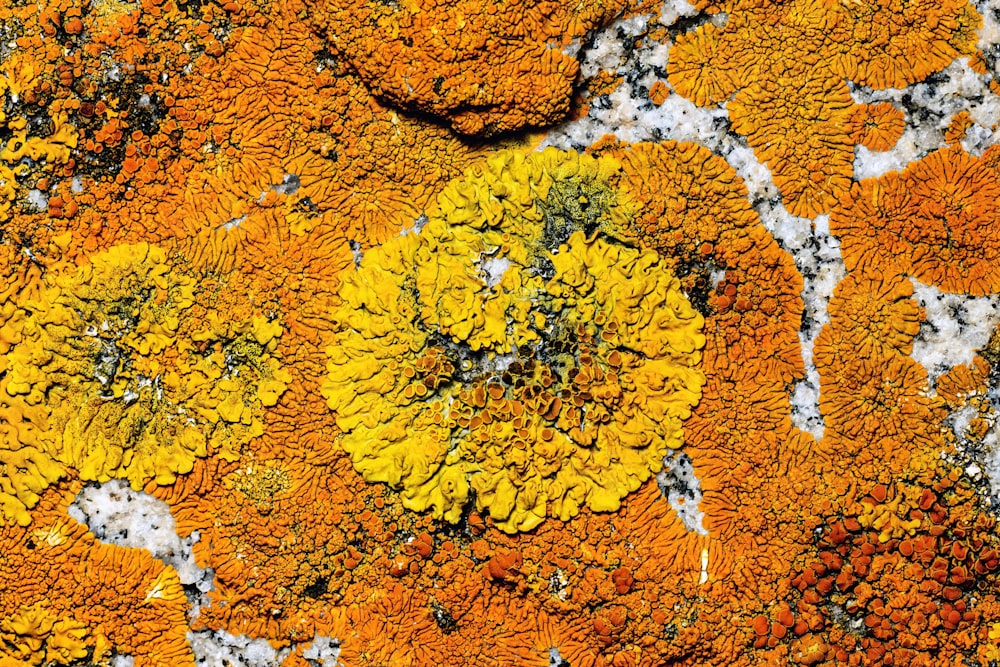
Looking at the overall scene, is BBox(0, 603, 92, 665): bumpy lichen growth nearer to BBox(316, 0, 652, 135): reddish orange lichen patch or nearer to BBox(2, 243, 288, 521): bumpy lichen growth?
BBox(2, 243, 288, 521): bumpy lichen growth

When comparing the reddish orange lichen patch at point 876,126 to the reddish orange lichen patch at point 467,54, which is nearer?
the reddish orange lichen patch at point 467,54

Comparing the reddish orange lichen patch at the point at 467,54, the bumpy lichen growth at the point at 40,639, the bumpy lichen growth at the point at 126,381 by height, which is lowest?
the bumpy lichen growth at the point at 40,639

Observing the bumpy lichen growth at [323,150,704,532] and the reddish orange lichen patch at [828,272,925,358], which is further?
the reddish orange lichen patch at [828,272,925,358]

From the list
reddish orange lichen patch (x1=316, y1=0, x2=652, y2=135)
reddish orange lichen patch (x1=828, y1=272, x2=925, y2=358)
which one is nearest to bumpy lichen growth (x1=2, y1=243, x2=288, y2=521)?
reddish orange lichen patch (x1=316, y1=0, x2=652, y2=135)

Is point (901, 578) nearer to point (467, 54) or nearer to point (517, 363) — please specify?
point (517, 363)

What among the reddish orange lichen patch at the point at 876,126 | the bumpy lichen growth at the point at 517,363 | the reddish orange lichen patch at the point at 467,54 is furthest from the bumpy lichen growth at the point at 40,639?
the reddish orange lichen patch at the point at 876,126

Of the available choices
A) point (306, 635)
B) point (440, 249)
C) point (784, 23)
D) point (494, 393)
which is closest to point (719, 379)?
point (494, 393)

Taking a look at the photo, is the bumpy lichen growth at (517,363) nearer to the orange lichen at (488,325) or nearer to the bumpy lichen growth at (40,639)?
the orange lichen at (488,325)
